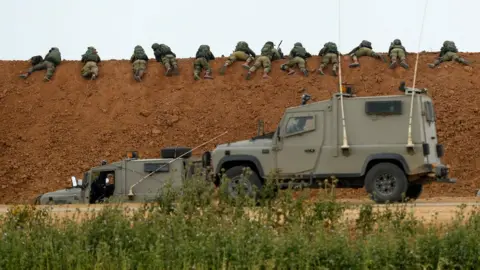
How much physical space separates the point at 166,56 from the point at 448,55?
11.4 metres

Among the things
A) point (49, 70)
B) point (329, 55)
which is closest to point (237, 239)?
point (329, 55)

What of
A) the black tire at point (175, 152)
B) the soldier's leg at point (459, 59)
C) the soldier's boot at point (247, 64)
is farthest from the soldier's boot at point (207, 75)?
the black tire at point (175, 152)

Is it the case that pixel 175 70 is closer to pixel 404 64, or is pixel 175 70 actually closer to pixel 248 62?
pixel 248 62

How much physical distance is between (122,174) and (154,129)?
13.0m

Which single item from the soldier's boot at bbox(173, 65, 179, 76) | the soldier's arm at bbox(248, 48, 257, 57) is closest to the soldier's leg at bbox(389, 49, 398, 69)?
the soldier's arm at bbox(248, 48, 257, 57)

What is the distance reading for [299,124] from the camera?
1950 cm

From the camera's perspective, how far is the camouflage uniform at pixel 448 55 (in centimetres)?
3697

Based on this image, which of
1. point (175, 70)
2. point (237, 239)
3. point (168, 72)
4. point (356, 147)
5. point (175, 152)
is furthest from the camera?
point (175, 70)

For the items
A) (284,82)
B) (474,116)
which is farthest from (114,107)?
(474,116)

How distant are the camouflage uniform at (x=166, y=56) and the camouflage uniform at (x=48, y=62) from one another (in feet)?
14.5

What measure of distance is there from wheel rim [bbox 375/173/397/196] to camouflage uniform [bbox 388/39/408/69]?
58.5 feet

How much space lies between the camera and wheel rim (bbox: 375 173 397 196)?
19.1 meters

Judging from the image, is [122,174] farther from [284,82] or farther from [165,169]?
[284,82]

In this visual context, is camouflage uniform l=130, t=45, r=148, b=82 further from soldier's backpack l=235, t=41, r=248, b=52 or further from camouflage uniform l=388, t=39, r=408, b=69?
camouflage uniform l=388, t=39, r=408, b=69
